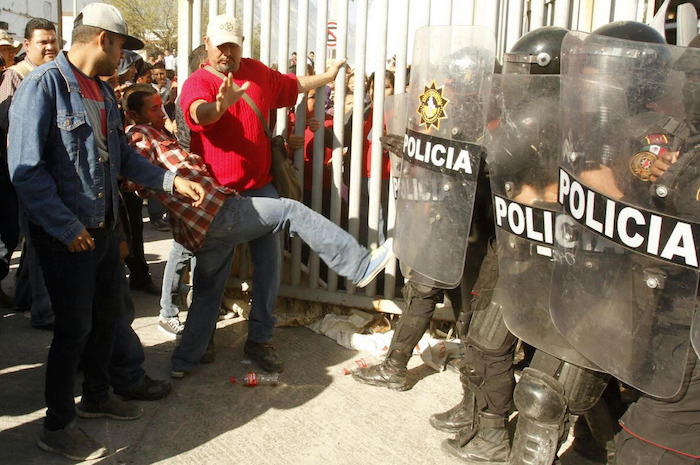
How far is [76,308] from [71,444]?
0.65m

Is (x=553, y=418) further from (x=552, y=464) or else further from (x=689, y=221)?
(x=689, y=221)

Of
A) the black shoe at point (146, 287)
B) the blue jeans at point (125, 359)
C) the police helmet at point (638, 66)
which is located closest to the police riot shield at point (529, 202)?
the police helmet at point (638, 66)

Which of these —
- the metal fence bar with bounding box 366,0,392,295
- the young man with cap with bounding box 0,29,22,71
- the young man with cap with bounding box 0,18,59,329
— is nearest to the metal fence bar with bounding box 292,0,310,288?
the metal fence bar with bounding box 366,0,392,295

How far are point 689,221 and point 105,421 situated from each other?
2981mm

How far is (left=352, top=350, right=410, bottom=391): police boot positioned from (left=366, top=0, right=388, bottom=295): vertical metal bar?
35.8 inches

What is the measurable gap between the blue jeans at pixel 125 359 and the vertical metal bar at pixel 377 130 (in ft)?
5.83

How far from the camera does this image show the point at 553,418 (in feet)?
8.75

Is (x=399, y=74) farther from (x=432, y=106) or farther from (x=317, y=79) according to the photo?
(x=432, y=106)

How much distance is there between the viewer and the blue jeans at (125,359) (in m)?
3.83

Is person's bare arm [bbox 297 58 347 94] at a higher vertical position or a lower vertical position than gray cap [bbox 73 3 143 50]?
lower

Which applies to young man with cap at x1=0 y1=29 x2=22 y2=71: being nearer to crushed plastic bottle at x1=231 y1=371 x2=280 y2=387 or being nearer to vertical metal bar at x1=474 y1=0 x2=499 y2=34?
crushed plastic bottle at x1=231 y1=371 x2=280 y2=387

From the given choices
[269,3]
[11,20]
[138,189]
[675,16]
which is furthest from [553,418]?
[11,20]

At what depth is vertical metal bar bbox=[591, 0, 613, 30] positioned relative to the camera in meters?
4.38

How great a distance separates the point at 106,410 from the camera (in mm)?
3781
